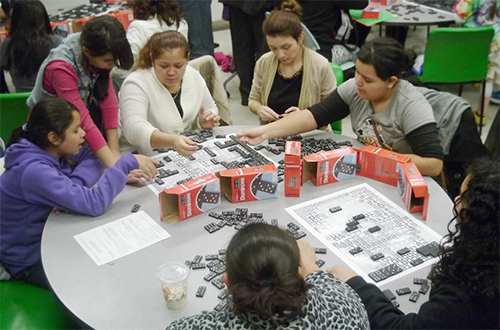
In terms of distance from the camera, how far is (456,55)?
12.9 feet

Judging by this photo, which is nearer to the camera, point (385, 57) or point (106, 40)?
point (385, 57)

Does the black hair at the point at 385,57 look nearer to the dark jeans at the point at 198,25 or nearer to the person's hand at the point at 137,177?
the person's hand at the point at 137,177

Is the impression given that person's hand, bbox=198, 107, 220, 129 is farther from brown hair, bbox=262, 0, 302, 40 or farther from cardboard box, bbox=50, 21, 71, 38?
cardboard box, bbox=50, 21, 71, 38

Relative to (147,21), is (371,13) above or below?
below

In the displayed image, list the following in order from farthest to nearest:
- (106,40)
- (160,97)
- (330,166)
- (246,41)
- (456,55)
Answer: (246,41), (456,55), (160,97), (106,40), (330,166)

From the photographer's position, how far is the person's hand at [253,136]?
8.00 feet

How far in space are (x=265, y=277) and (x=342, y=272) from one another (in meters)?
0.54

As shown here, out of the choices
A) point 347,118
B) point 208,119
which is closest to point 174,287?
point 208,119

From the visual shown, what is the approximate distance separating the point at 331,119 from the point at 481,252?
1.42m

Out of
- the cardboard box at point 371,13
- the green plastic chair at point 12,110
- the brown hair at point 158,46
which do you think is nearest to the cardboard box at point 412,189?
the brown hair at point 158,46

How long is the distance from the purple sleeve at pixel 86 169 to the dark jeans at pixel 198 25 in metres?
2.37

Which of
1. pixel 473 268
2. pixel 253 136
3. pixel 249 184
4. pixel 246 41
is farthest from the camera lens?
pixel 246 41

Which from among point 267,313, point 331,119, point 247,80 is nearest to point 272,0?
point 247,80

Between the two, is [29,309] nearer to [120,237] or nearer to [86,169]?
[120,237]
